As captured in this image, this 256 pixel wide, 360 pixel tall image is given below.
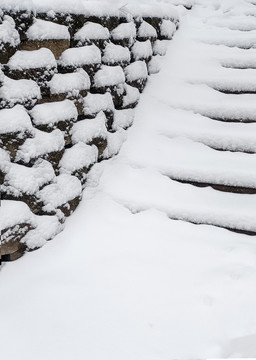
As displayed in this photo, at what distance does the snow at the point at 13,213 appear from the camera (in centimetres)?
158

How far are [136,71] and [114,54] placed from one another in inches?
9.2

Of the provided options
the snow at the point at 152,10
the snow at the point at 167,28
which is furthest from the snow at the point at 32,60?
the snow at the point at 167,28

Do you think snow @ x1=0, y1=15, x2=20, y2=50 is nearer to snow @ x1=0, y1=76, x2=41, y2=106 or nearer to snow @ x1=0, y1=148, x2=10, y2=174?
snow @ x1=0, y1=76, x2=41, y2=106

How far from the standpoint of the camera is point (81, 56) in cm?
193

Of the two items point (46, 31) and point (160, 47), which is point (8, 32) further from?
point (160, 47)

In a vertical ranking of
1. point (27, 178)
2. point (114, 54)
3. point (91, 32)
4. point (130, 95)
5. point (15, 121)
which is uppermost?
point (91, 32)

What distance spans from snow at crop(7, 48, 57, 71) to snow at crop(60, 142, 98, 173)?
1.23ft

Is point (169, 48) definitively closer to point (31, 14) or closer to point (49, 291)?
point (31, 14)

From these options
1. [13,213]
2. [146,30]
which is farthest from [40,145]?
[146,30]

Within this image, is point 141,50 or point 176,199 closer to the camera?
point 176,199

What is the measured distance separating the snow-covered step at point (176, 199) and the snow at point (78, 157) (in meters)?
0.14

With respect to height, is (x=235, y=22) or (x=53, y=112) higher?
(x=235, y=22)

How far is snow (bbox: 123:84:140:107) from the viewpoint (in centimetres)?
228

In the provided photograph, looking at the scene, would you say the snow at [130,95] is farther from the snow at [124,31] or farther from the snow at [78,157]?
the snow at [78,157]
